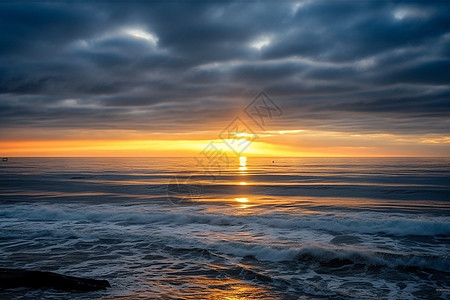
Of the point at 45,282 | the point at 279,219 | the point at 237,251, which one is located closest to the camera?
the point at 45,282

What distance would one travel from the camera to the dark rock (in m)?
8.00

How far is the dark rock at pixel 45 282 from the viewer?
26.2 feet

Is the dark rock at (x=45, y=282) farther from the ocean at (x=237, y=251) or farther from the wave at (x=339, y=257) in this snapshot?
the wave at (x=339, y=257)

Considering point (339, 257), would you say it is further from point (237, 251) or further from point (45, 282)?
point (45, 282)

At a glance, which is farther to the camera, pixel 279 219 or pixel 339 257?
pixel 279 219

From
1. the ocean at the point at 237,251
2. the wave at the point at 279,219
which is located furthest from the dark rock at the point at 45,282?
the wave at the point at 279,219

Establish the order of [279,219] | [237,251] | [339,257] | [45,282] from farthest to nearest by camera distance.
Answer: [279,219] → [237,251] → [339,257] → [45,282]

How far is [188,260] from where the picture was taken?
11125mm

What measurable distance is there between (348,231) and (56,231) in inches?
579

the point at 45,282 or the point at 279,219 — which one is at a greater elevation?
the point at 45,282

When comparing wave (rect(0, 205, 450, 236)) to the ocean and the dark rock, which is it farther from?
the dark rock

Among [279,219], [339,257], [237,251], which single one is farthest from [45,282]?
[279,219]

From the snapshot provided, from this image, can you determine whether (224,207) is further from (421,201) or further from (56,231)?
(421,201)

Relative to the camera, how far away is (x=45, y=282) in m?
8.09
